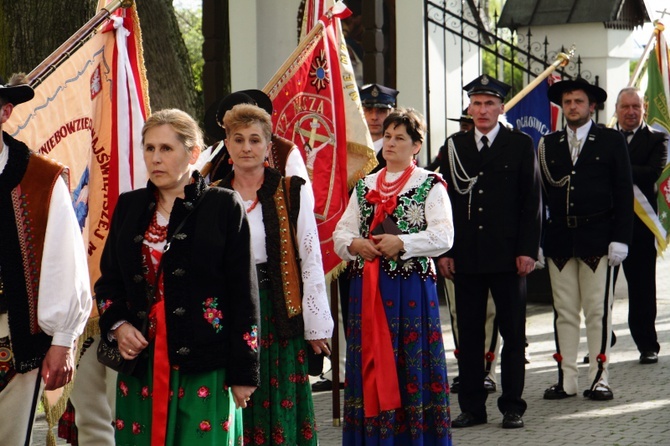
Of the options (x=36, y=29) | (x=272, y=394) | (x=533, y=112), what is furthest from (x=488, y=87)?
(x=533, y=112)

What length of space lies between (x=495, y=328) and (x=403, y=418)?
2236mm

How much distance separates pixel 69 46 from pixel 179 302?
2137 millimetres

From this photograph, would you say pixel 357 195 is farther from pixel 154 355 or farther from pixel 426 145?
pixel 426 145

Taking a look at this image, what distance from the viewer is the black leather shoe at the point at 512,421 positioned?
24.9 feet

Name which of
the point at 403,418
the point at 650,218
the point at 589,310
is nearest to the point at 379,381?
the point at 403,418

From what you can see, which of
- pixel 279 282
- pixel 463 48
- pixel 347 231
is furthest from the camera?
pixel 463 48

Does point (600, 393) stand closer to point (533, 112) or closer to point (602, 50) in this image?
point (533, 112)

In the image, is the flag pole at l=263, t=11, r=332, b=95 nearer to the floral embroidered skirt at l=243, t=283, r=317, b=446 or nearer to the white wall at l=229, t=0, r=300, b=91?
the floral embroidered skirt at l=243, t=283, r=317, b=446

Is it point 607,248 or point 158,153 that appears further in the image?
point 607,248

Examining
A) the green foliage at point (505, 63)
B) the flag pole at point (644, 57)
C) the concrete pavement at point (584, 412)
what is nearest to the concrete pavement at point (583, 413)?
the concrete pavement at point (584, 412)

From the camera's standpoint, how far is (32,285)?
4621 millimetres

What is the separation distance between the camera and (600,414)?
7.96 meters

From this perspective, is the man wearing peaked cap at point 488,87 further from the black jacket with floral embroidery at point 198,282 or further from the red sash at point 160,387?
the red sash at point 160,387

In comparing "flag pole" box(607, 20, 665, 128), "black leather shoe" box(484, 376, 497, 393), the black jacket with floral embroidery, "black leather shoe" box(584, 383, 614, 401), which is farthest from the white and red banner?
"flag pole" box(607, 20, 665, 128)
